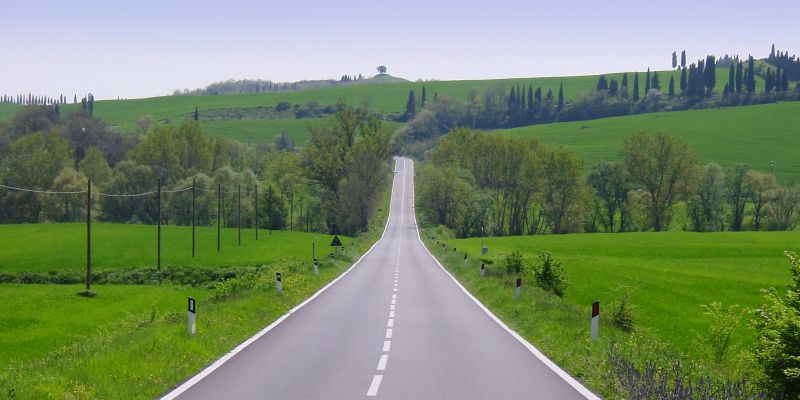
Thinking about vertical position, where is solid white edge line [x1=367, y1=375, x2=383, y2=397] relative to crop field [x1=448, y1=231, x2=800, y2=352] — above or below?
above

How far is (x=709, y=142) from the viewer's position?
175m

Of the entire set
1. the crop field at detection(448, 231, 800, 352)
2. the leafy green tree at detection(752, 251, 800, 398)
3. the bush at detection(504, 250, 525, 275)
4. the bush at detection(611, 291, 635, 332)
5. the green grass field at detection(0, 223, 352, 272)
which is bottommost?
the green grass field at detection(0, 223, 352, 272)

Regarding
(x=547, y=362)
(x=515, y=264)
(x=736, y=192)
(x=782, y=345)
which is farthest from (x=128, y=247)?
(x=736, y=192)

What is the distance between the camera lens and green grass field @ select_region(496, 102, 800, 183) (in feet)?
517

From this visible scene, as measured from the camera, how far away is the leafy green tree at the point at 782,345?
930 centimetres

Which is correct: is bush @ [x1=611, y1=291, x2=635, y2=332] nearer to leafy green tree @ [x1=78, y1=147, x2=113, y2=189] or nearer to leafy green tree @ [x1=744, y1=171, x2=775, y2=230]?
leafy green tree @ [x1=78, y1=147, x2=113, y2=189]

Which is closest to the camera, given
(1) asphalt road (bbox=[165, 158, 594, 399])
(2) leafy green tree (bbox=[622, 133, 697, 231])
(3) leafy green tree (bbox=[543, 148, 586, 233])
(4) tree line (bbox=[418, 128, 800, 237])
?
(1) asphalt road (bbox=[165, 158, 594, 399])

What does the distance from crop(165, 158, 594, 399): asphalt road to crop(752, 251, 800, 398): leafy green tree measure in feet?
8.67

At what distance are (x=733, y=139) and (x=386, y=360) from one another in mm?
181797

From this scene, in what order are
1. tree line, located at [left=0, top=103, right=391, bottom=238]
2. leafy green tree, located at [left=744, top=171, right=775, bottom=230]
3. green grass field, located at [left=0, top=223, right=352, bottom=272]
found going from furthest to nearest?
leafy green tree, located at [left=744, top=171, right=775, bottom=230] → tree line, located at [left=0, top=103, right=391, bottom=238] → green grass field, located at [left=0, top=223, right=352, bottom=272]

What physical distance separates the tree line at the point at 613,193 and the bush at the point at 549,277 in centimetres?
7985

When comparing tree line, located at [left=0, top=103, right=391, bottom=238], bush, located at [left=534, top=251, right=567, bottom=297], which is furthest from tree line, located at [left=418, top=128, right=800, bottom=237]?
bush, located at [left=534, top=251, right=567, bottom=297]

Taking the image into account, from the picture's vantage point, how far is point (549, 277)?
30.8 metres

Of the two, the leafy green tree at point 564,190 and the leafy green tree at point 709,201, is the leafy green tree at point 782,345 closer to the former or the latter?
the leafy green tree at point 564,190
